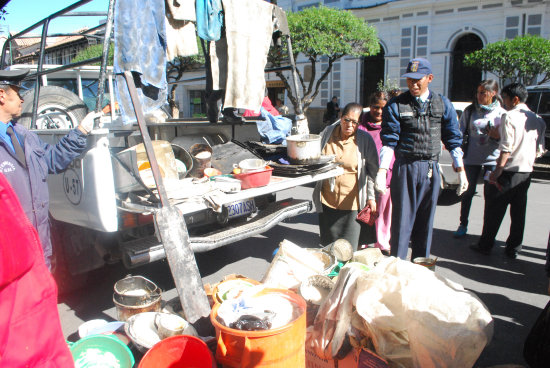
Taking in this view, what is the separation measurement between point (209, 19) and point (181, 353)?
9.76 feet

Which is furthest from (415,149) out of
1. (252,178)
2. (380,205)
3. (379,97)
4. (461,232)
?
(461,232)

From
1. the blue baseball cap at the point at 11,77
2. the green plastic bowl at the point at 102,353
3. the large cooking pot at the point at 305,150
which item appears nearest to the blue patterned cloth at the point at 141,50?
the blue baseball cap at the point at 11,77

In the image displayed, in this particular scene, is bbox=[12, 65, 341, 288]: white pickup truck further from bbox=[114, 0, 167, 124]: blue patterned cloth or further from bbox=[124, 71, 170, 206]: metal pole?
bbox=[114, 0, 167, 124]: blue patterned cloth

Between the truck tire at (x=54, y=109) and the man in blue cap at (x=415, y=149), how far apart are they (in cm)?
382

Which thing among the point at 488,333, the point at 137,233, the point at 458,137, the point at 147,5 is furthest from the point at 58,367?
the point at 458,137

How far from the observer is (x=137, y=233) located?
353cm

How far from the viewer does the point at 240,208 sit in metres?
4.00

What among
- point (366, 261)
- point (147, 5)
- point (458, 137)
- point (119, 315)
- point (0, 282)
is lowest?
point (119, 315)

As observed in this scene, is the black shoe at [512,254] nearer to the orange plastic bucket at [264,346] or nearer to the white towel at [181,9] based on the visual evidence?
the orange plastic bucket at [264,346]

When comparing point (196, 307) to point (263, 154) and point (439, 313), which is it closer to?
point (439, 313)

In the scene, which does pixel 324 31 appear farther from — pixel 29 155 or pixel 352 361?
pixel 352 361

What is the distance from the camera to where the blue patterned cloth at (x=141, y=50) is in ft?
11.0

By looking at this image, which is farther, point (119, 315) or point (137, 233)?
point (137, 233)

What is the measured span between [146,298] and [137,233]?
0.66 metres
